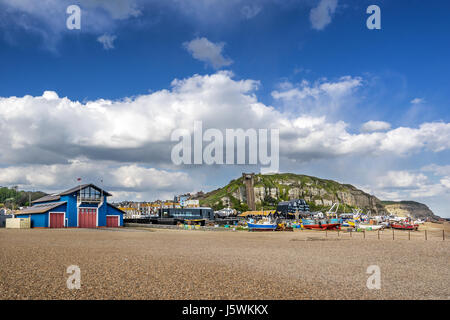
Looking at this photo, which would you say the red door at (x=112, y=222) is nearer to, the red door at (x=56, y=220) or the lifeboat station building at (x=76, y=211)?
the lifeboat station building at (x=76, y=211)

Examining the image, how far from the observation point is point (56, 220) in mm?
64562

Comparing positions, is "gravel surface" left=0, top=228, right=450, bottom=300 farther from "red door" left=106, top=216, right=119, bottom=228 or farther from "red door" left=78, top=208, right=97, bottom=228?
"red door" left=106, top=216, right=119, bottom=228

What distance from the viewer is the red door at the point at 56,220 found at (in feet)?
210

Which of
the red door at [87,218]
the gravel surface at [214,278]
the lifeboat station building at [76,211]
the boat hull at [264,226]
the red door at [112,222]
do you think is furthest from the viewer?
the boat hull at [264,226]

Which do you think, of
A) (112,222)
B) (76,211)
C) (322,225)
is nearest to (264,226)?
(322,225)

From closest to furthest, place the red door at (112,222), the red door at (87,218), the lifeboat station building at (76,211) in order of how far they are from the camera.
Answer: the lifeboat station building at (76,211), the red door at (87,218), the red door at (112,222)

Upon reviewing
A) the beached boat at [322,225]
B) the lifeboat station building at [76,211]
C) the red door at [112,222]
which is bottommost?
the beached boat at [322,225]

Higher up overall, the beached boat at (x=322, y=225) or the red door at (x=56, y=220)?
the red door at (x=56, y=220)

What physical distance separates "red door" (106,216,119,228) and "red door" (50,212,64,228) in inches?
373

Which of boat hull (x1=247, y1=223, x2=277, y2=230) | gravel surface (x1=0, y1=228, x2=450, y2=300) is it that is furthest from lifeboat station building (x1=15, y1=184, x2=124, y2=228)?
gravel surface (x1=0, y1=228, x2=450, y2=300)

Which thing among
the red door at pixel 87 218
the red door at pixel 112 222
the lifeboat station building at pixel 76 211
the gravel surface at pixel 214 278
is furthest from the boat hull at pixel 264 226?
the gravel surface at pixel 214 278

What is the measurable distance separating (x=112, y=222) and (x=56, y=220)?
11730mm
